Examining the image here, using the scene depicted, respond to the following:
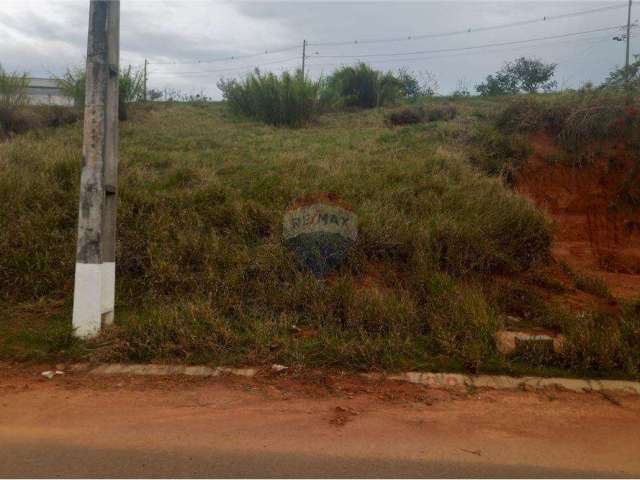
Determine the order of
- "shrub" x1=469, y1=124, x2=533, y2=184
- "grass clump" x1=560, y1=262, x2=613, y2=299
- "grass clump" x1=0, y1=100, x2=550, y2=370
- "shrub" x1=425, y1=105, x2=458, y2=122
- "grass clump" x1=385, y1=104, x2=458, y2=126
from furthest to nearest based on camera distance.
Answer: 1. "grass clump" x1=385, y1=104, x2=458, y2=126
2. "shrub" x1=425, y1=105, x2=458, y2=122
3. "shrub" x1=469, y1=124, x2=533, y2=184
4. "grass clump" x1=560, y1=262, x2=613, y2=299
5. "grass clump" x1=0, y1=100, x2=550, y2=370

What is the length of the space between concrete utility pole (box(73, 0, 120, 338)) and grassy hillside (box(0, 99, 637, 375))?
34 centimetres

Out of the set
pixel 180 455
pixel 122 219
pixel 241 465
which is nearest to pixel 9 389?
pixel 180 455

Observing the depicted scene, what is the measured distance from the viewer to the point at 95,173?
577cm

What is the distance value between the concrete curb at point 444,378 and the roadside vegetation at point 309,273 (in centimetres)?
13

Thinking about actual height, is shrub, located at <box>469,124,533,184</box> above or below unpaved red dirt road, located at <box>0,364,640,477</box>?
above

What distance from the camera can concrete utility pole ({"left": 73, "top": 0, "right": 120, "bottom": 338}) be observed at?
5.71 metres

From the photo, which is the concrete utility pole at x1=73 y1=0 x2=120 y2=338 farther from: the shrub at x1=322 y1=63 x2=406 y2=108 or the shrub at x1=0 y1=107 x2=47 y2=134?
the shrub at x1=322 y1=63 x2=406 y2=108

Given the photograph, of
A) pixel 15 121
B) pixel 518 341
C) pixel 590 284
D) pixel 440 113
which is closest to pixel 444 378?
pixel 518 341

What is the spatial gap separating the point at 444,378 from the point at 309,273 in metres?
2.20

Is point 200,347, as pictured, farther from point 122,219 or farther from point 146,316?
point 122,219

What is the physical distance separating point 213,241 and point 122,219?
1.39 meters

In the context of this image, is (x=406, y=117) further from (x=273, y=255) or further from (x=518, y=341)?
(x=518, y=341)

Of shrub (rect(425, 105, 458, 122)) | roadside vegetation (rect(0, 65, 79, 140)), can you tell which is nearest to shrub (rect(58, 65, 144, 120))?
roadside vegetation (rect(0, 65, 79, 140))

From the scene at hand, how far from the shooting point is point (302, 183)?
871 cm
